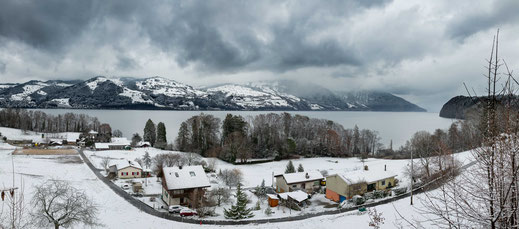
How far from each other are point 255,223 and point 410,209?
50.2 ft

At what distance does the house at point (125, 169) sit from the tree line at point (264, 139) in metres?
19.7

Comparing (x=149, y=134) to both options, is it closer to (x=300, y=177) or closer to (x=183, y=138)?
(x=183, y=138)

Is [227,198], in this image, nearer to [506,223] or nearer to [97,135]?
[506,223]

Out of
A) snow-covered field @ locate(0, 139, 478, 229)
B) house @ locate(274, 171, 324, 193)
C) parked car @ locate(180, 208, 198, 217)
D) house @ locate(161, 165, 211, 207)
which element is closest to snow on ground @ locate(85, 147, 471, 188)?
snow-covered field @ locate(0, 139, 478, 229)

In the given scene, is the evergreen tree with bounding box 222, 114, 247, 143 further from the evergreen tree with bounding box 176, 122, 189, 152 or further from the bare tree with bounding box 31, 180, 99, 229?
the bare tree with bounding box 31, 180, 99, 229

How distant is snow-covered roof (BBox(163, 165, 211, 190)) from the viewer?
30.6 m

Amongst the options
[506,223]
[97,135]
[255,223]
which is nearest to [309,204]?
[255,223]

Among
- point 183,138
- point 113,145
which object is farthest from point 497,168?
point 113,145

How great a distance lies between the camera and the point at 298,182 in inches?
1501

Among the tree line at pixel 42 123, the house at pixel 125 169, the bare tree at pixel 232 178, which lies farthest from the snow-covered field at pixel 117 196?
the tree line at pixel 42 123

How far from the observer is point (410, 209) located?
25203mm

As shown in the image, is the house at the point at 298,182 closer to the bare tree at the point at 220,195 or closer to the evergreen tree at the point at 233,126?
the bare tree at the point at 220,195

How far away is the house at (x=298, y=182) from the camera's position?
37688 mm

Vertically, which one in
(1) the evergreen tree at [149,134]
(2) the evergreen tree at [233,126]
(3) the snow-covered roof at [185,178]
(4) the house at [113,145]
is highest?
(2) the evergreen tree at [233,126]
